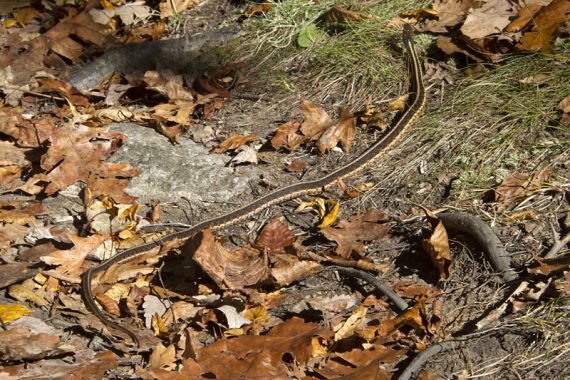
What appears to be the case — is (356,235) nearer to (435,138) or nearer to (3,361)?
(435,138)

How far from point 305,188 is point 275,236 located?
521 millimetres

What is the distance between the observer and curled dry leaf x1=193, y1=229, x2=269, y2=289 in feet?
12.9

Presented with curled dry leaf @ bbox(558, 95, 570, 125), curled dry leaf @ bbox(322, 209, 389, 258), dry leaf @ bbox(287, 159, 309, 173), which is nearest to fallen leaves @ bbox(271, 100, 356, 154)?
dry leaf @ bbox(287, 159, 309, 173)

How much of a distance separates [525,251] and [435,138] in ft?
4.18

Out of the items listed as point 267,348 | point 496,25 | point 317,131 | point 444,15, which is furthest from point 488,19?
point 267,348

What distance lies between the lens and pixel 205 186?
4.95 metres

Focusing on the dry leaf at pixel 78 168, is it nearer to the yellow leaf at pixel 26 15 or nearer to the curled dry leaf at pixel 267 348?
the curled dry leaf at pixel 267 348

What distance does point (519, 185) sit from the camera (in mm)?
4148

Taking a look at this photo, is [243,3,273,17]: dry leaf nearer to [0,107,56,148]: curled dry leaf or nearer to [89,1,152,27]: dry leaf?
[89,1,152,27]: dry leaf

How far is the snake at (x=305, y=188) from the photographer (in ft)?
13.3

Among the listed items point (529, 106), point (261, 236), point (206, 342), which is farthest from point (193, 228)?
point (529, 106)

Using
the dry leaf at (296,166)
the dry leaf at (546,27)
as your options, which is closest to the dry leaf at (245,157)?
the dry leaf at (296,166)

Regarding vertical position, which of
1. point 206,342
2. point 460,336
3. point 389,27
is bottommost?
point 206,342

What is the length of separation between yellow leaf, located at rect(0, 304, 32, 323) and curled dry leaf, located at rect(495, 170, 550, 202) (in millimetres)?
2722
